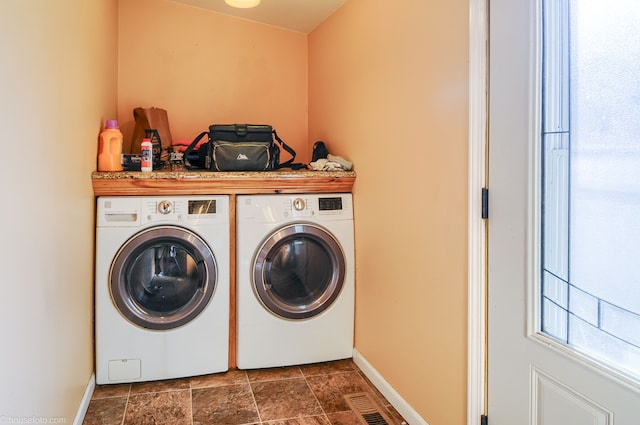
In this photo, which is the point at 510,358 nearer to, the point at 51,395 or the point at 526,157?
the point at 526,157

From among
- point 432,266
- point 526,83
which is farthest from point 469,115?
point 432,266

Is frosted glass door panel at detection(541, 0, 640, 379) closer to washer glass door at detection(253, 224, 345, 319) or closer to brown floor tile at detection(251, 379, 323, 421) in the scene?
brown floor tile at detection(251, 379, 323, 421)

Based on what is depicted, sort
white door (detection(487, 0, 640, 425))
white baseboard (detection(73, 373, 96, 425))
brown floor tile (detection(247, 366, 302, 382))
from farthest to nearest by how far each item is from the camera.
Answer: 1. brown floor tile (detection(247, 366, 302, 382))
2. white baseboard (detection(73, 373, 96, 425))
3. white door (detection(487, 0, 640, 425))

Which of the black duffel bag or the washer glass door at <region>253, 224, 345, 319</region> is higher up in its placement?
the black duffel bag

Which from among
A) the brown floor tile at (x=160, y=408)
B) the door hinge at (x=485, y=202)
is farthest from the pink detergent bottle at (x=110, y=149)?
the door hinge at (x=485, y=202)

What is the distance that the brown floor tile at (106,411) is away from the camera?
1.97 m

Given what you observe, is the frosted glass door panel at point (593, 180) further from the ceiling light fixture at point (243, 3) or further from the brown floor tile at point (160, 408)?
the ceiling light fixture at point (243, 3)

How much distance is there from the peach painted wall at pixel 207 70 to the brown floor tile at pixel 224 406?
175 cm

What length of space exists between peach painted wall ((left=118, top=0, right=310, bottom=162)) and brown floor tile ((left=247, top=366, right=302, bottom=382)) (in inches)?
63.1

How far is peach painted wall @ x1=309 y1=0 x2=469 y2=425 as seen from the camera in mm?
1664

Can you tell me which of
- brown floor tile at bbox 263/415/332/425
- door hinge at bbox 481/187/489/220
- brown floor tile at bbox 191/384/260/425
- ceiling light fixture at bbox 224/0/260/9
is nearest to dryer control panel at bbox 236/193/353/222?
brown floor tile at bbox 191/384/260/425

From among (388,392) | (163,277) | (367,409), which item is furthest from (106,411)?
(388,392)

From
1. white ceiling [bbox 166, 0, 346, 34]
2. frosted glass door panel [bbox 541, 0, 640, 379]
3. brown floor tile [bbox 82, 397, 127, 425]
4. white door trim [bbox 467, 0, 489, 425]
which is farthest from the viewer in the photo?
white ceiling [bbox 166, 0, 346, 34]

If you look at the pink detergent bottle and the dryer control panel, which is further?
the dryer control panel
